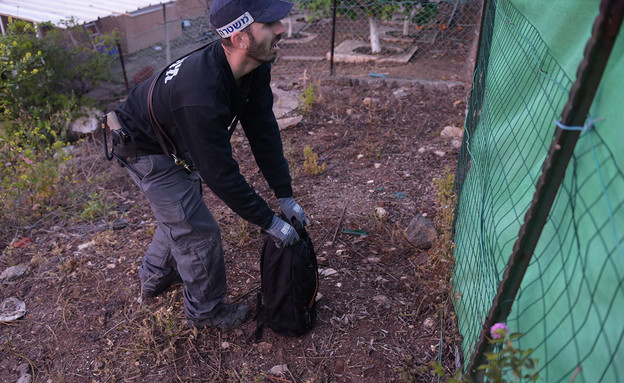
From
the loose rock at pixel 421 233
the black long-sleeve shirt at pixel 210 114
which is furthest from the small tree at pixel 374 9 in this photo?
the black long-sleeve shirt at pixel 210 114

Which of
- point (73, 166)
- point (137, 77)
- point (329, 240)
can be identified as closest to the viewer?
point (329, 240)

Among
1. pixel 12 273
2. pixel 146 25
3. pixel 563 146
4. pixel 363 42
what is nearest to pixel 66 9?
pixel 146 25

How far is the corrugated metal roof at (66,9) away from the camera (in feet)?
21.4

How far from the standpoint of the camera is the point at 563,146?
1370mm

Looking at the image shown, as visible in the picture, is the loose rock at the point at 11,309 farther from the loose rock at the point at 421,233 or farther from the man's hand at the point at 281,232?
the loose rock at the point at 421,233

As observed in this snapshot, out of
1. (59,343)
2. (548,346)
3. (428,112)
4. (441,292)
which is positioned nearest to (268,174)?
(441,292)

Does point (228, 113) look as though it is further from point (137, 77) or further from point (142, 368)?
point (137, 77)

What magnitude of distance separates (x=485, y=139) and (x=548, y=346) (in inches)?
60.5

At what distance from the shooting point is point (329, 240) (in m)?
3.80

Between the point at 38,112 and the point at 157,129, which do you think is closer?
the point at 157,129

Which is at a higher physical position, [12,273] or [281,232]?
[281,232]

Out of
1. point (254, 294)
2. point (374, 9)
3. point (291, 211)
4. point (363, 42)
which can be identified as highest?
point (291, 211)

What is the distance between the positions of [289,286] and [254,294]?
2.08 ft

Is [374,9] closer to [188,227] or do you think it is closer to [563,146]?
[188,227]
